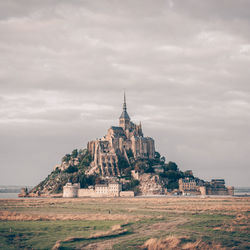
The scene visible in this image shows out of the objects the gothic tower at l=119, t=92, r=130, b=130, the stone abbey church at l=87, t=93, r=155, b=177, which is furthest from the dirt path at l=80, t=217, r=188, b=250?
the gothic tower at l=119, t=92, r=130, b=130

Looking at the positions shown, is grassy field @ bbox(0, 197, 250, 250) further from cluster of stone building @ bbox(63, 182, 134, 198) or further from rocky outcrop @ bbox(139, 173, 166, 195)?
rocky outcrop @ bbox(139, 173, 166, 195)

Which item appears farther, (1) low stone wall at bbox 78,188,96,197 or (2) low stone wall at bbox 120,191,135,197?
(1) low stone wall at bbox 78,188,96,197

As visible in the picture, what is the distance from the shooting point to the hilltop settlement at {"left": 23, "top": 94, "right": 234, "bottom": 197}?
460ft

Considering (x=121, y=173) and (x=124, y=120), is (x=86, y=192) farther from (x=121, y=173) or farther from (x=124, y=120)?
(x=124, y=120)

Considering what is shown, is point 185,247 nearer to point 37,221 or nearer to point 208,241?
point 208,241

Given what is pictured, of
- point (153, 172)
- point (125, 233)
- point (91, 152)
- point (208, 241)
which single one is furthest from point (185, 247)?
point (91, 152)

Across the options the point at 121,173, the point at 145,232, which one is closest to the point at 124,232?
the point at 145,232

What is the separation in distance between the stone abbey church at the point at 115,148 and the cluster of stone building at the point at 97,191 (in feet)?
49.3

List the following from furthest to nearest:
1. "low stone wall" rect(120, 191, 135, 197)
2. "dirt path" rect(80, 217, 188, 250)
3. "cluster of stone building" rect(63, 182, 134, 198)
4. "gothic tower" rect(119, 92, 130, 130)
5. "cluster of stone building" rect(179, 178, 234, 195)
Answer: "gothic tower" rect(119, 92, 130, 130) → "cluster of stone building" rect(179, 178, 234, 195) → "cluster of stone building" rect(63, 182, 134, 198) → "low stone wall" rect(120, 191, 135, 197) → "dirt path" rect(80, 217, 188, 250)

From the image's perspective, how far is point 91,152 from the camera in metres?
174

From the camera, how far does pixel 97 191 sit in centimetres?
13762

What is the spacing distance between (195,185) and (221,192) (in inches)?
567

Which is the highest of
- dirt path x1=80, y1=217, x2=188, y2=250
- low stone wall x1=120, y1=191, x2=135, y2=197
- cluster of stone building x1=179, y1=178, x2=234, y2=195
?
cluster of stone building x1=179, y1=178, x2=234, y2=195

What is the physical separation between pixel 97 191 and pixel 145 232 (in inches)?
4020
